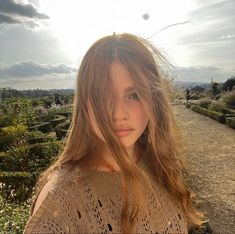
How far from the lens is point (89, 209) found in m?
1.33

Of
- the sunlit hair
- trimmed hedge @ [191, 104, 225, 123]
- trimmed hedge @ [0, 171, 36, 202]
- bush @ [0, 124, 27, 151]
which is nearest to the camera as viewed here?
the sunlit hair

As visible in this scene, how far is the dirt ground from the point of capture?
21.2 ft

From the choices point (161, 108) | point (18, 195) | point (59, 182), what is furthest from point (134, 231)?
point (18, 195)

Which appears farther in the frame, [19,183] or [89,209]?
[19,183]

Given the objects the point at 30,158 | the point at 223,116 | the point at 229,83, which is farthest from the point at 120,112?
the point at 229,83

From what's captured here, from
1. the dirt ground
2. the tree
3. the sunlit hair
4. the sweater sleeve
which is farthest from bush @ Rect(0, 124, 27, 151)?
the tree

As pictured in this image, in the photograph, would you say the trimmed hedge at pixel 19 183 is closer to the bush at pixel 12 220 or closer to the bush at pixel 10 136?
the bush at pixel 12 220

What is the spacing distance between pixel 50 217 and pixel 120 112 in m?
0.40

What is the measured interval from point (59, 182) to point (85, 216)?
125 mm

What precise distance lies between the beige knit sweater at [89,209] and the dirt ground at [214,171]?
518 mm

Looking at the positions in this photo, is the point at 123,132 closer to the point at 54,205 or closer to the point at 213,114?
the point at 54,205

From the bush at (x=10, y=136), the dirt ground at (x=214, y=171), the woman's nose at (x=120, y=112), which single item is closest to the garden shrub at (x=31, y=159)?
the bush at (x=10, y=136)

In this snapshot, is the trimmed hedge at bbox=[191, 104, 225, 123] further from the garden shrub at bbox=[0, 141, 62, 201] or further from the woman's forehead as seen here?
the woman's forehead

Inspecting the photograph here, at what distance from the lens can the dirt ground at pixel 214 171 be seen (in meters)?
6.46
